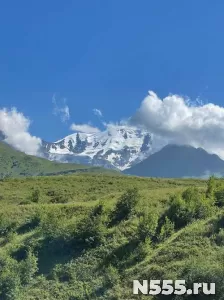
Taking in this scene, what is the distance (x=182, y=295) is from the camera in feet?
105

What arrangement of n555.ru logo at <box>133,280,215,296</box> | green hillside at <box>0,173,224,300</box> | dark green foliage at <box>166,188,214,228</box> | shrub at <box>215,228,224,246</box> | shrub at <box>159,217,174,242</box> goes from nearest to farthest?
n555.ru logo at <box>133,280,215,296</box>
green hillside at <box>0,173,224,300</box>
shrub at <box>215,228,224,246</box>
shrub at <box>159,217,174,242</box>
dark green foliage at <box>166,188,214,228</box>

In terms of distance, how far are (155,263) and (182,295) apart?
596cm

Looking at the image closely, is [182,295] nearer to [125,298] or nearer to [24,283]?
[125,298]

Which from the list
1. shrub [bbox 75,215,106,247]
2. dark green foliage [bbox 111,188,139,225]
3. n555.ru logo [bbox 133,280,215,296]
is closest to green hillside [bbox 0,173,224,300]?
dark green foliage [bbox 111,188,139,225]

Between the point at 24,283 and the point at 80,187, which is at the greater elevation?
the point at 80,187

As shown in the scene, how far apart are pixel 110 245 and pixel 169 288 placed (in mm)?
10321

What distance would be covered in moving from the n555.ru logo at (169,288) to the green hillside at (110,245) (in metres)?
0.43

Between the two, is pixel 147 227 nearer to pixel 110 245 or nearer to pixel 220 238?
pixel 110 245

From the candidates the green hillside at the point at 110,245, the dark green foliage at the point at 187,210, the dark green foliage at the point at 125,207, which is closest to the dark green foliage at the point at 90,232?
the green hillside at the point at 110,245

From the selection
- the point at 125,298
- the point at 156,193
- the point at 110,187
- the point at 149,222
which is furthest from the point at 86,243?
the point at 110,187

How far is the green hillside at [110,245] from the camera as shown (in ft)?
119

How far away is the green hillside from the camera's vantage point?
36.2m

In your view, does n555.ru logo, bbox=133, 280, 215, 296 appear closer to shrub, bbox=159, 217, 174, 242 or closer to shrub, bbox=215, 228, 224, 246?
shrub, bbox=215, 228, 224, 246

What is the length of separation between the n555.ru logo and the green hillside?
0.43 meters
